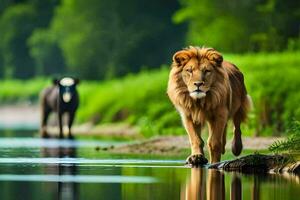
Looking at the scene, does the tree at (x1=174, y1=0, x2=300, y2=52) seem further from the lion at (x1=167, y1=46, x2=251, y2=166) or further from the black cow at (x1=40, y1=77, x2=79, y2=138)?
the lion at (x1=167, y1=46, x2=251, y2=166)

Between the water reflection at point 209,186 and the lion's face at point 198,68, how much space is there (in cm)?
132

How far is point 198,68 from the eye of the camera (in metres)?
19.6

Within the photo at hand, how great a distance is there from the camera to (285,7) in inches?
1715

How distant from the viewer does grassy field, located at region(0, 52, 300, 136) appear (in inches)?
1164

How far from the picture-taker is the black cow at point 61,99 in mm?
34688

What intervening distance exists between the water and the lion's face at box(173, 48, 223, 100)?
0.98m

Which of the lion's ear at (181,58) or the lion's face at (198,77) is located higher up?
the lion's ear at (181,58)

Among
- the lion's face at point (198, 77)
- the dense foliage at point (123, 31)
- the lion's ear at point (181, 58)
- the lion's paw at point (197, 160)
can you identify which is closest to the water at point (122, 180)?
the lion's paw at point (197, 160)

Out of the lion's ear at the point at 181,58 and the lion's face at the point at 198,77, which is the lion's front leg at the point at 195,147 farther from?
the lion's ear at the point at 181,58

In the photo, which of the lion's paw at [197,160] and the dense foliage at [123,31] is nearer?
the lion's paw at [197,160]

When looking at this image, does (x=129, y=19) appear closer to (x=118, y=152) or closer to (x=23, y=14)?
(x=23, y=14)

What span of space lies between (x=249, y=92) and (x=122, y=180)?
515 inches

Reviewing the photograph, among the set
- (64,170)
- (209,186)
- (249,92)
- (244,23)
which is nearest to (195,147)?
(64,170)

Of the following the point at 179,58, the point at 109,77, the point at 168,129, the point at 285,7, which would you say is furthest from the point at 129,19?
the point at 179,58
